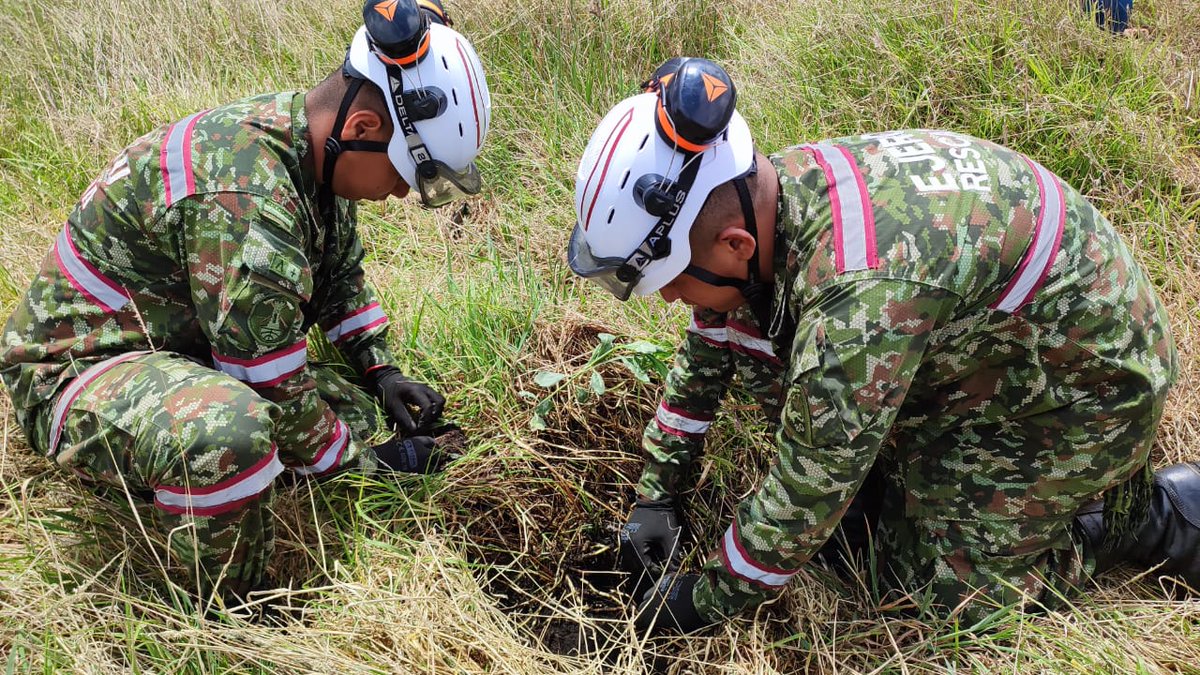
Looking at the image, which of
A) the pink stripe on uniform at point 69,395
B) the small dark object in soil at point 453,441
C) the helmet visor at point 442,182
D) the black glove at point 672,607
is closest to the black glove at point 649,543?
the black glove at point 672,607

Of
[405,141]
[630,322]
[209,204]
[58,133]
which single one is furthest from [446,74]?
[58,133]

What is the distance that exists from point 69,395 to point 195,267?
0.62 m

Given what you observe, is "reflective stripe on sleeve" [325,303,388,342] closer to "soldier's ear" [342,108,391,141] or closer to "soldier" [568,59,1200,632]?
"soldier's ear" [342,108,391,141]

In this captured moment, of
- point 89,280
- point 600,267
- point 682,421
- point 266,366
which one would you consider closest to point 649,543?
point 682,421

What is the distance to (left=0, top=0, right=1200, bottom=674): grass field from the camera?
278 centimetres

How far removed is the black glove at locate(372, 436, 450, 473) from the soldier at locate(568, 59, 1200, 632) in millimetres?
1094

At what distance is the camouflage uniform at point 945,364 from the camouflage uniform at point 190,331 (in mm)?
1472

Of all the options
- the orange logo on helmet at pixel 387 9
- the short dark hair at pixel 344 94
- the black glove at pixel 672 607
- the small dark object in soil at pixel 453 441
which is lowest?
the black glove at pixel 672 607

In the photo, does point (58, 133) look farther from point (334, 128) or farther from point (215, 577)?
point (215, 577)

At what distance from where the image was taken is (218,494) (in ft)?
9.18

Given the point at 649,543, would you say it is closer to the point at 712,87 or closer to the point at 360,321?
the point at 360,321

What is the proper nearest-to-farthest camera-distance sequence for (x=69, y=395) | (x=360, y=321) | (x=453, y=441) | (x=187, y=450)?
(x=187, y=450) → (x=69, y=395) → (x=453, y=441) → (x=360, y=321)

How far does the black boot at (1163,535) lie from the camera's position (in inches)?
118

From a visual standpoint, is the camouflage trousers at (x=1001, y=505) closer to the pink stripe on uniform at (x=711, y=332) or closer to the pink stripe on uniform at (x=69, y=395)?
the pink stripe on uniform at (x=711, y=332)
